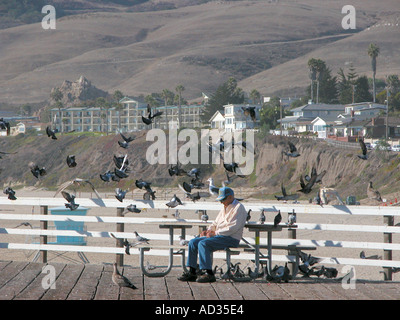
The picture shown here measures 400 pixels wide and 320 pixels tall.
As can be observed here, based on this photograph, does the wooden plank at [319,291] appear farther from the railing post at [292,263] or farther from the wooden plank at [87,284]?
the wooden plank at [87,284]

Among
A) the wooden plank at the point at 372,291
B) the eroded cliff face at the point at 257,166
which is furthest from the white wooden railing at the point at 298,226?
the eroded cliff face at the point at 257,166

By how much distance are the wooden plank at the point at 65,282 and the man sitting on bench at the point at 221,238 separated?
62.3 inches

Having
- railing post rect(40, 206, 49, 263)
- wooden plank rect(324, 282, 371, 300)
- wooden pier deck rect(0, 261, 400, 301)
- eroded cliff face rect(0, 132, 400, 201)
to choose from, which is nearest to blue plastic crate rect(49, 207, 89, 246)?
railing post rect(40, 206, 49, 263)

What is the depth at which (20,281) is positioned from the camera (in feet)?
31.5

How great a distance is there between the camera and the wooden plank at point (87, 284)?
27.7 ft

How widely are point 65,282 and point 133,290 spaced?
3.65 ft

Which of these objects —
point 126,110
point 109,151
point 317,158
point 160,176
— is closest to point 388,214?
point 317,158

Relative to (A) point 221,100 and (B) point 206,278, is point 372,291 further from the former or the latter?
(A) point 221,100

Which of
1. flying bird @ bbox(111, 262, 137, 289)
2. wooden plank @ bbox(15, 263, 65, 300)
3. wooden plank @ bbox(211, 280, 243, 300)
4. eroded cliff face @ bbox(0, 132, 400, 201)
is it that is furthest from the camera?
eroded cliff face @ bbox(0, 132, 400, 201)

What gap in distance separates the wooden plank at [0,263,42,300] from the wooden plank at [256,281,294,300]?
3.11 metres

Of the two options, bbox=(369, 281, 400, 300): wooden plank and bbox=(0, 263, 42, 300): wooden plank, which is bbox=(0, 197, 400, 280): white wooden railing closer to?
bbox=(369, 281, 400, 300): wooden plank

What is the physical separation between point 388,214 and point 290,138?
6861 centimetres

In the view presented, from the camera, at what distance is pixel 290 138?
78750mm

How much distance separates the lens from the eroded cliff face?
60938mm
